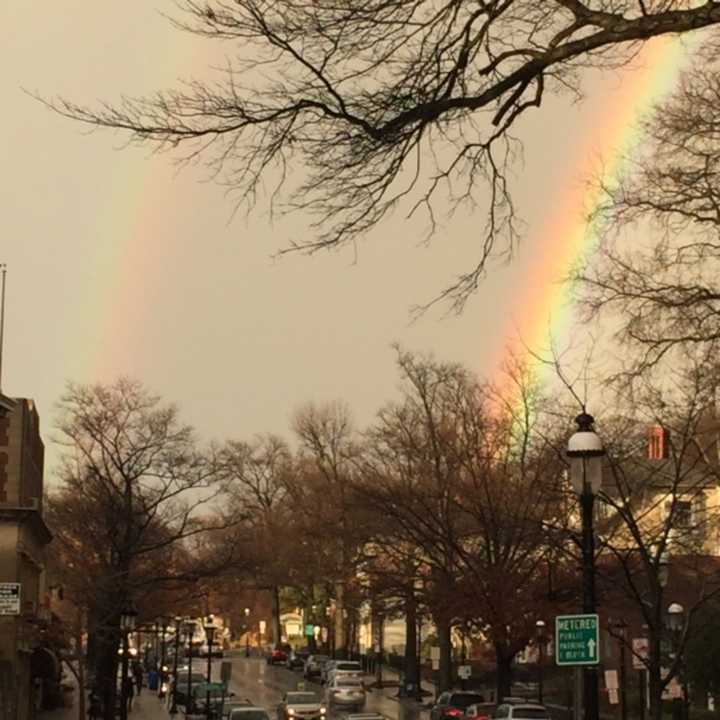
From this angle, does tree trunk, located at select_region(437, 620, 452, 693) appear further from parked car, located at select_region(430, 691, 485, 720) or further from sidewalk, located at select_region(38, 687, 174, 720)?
sidewalk, located at select_region(38, 687, 174, 720)

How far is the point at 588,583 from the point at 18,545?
35.5 meters

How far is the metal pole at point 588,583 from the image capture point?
1527cm

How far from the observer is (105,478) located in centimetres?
5638

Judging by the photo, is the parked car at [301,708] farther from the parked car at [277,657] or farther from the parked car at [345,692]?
the parked car at [277,657]

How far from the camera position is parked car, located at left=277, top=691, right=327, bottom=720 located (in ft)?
162

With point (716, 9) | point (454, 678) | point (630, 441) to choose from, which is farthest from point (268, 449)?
point (716, 9)

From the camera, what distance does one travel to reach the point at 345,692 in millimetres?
63969

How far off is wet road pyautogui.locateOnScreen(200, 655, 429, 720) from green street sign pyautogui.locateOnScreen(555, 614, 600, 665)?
42.1 metres

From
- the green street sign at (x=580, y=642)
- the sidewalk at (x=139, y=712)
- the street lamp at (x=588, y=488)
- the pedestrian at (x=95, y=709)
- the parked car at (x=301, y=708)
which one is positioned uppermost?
the street lamp at (x=588, y=488)

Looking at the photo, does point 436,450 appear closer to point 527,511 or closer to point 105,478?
point 527,511

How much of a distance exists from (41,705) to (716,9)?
6537 cm

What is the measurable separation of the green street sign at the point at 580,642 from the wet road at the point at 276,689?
138 ft

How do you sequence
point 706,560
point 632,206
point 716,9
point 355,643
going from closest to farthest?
point 716,9, point 632,206, point 706,560, point 355,643

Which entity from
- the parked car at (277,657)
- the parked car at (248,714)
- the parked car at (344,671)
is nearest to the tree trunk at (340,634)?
the parked car at (277,657)
